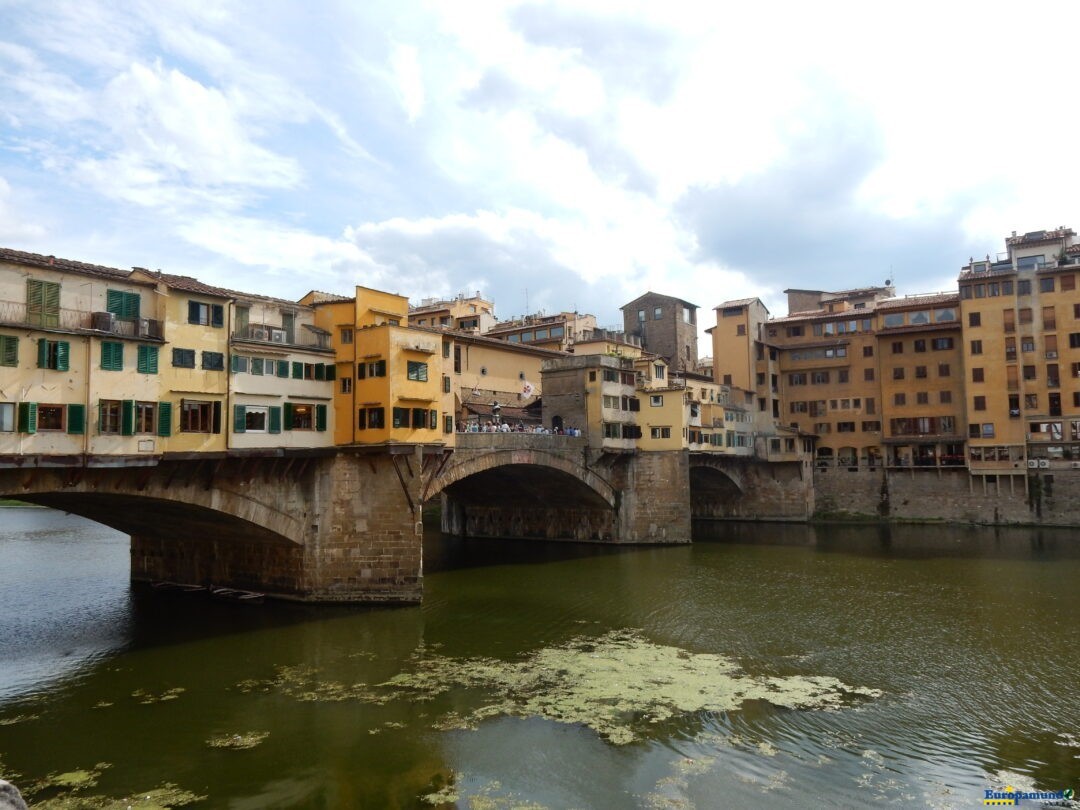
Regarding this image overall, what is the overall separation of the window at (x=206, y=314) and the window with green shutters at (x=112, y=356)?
3.20 metres

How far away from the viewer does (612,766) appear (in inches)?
718

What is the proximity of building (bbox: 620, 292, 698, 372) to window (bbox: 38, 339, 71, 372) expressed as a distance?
215ft

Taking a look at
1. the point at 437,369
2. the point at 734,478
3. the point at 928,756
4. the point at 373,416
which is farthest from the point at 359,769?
the point at 734,478

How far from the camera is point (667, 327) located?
8738 centimetres

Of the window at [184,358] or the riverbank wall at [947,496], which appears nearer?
the window at [184,358]

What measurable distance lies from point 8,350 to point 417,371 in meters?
16.4

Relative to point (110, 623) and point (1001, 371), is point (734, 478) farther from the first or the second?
point (110, 623)

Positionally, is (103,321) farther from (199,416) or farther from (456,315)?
(456,315)

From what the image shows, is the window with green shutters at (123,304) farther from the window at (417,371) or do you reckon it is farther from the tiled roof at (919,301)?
the tiled roof at (919,301)

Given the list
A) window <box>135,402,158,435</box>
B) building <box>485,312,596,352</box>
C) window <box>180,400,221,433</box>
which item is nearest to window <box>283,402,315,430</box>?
window <box>180,400,221,433</box>

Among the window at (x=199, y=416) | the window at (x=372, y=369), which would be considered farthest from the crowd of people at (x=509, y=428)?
the window at (x=199, y=416)

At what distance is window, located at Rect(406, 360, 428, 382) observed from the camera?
3625cm

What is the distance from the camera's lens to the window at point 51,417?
26.1m

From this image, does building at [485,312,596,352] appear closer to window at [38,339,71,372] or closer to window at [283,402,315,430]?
window at [283,402,315,430]
